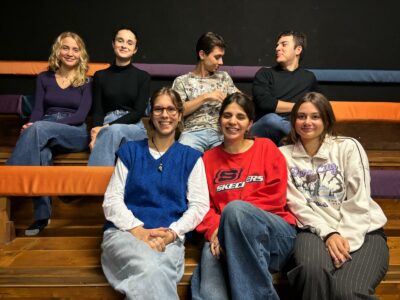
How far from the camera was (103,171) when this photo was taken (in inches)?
67.4

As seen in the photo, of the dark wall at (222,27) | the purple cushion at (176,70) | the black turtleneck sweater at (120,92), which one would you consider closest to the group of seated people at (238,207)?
the black turtleneck sweater at (120,92)

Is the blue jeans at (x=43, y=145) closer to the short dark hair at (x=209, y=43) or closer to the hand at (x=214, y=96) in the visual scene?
the hand at (x=214, y=96)

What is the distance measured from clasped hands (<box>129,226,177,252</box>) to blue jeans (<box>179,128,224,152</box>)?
24.5 inches

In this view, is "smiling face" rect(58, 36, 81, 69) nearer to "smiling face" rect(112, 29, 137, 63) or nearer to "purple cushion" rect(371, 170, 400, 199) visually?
"smiling face" rect(112, 29, 137, 63)

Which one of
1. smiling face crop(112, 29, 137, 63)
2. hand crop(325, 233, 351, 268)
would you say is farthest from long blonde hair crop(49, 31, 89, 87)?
hand crop(325, 233, 351, 268)

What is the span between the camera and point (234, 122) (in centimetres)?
156

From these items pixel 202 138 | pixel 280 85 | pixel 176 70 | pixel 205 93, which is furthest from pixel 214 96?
pixel 176 70

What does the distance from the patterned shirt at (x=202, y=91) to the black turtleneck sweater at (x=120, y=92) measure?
0.70 feet

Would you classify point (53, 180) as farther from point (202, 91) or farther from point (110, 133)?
point (202, 91)

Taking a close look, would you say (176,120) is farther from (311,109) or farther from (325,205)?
(325,205)

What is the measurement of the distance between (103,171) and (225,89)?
34.8 inches

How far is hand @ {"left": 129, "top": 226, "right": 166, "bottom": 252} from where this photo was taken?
1356 mm

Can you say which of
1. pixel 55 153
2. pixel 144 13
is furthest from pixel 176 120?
pixel 144 13

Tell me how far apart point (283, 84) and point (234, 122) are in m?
0.87
